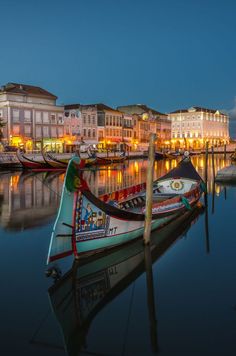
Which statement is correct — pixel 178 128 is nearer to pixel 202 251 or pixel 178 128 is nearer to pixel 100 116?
pixel 100 116

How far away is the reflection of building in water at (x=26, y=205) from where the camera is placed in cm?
1201

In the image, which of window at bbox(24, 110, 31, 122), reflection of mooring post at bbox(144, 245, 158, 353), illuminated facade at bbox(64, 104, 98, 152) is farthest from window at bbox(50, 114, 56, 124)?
reflection of mooring post at bbox(144, 245, 158, 353)

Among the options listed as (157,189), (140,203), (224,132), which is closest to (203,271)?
(140,203)

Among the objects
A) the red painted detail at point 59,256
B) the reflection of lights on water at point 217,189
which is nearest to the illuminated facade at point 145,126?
the reflection of lights on water at point 217,189

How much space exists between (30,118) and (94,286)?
4189 centimetres

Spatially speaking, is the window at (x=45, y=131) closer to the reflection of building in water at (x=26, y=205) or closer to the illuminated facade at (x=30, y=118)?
the illuminated facade at (x=30, y=118)

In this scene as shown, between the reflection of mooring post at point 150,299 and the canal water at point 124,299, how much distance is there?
1cm

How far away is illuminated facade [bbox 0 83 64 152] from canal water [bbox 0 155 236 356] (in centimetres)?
3447

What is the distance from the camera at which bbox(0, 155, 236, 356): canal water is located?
16.1 ft

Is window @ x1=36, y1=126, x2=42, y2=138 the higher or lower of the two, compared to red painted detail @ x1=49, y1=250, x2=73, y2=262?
higher

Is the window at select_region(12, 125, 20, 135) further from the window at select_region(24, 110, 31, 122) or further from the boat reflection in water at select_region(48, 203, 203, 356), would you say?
the boat reflection in water at select_region(48, 203, 203, 356)

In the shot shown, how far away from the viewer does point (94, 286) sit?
6.80 m

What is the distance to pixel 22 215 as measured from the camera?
13117mm

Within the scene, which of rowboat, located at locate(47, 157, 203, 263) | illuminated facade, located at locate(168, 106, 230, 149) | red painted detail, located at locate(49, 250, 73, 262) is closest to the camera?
red painted detail, located at locate(49, 250, 73, 262)
